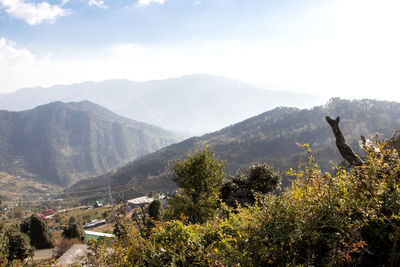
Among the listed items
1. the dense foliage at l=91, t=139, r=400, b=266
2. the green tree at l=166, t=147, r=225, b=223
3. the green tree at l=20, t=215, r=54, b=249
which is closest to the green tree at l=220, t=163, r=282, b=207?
the green tree at l=166, t=147, r=225, b=223

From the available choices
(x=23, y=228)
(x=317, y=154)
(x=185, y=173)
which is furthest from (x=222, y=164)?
(x=317, y=154)

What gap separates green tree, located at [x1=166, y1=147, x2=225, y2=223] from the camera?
21.5 m

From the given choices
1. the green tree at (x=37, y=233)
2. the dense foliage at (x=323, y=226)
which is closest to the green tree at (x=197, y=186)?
the dense foliage at (x=323, y=226)

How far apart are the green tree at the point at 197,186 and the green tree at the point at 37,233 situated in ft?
123

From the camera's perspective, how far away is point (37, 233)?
45.6m

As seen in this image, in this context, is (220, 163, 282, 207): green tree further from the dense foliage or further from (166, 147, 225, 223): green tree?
the dense foliage

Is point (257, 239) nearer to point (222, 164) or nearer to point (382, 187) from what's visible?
point (382, 187)

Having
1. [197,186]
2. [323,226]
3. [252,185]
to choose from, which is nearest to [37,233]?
[197,186]

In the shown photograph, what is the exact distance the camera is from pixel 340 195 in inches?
205

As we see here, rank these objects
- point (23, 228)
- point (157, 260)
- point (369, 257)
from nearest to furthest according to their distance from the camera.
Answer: point (369, 257) < point (157, 260) < point (23, 228)

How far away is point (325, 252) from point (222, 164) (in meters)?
20.2

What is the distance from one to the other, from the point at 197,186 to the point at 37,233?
41.6 meters

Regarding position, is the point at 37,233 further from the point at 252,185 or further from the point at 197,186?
the point at 252,185

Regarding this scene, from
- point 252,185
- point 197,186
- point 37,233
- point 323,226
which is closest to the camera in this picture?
point 323,226
